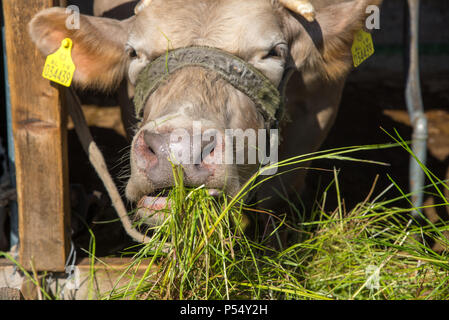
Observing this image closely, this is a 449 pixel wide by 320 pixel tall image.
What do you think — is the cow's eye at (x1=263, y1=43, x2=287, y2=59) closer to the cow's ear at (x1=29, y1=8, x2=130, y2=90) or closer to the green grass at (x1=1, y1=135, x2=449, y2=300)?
the green grass at (x1=1, y1=135, x2=449, y2=300)

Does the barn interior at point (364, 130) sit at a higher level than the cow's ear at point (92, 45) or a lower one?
lower

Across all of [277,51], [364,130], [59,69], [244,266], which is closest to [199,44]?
[277,51]

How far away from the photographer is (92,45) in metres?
2.64

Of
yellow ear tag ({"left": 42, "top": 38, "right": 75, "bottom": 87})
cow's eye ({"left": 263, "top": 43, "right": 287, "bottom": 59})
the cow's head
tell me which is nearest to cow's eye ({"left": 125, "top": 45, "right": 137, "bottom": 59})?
the cow's head

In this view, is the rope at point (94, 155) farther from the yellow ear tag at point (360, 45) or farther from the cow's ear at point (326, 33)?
the yellow ear tag at point (360, 45)

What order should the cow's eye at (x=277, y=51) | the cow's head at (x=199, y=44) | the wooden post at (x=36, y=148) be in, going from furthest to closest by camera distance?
the cow's eye at (x=277, y=51)
the wooden post at (x=36, y=148)
the cow's head at (x=199, y=44)

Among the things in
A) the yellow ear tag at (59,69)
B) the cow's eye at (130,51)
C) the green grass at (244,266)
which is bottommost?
the green grass at (244,266)

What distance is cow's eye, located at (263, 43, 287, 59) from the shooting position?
2367 millimetres

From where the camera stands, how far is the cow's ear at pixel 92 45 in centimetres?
239

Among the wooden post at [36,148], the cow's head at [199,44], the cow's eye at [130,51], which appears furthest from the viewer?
the cow's eye at [130,51]

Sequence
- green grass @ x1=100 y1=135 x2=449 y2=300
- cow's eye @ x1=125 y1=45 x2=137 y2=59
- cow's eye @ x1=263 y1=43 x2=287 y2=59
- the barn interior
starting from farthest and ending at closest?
the barn interior
cow's eye @ x1=125 y1=45 x2=137 y2=59
cow's eye @ x1=263 y1=43 x2=287 y2=59
green grass @ x1=100 y1=135 x2=449 y2=300

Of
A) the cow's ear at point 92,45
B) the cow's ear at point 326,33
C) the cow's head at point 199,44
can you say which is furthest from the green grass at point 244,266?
the cow's ear at point 92,45

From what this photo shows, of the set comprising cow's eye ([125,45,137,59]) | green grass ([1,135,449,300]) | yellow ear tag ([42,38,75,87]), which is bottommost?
green grass ([1,135,449,300])

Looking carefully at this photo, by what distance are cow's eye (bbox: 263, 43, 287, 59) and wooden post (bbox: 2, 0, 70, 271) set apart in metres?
0.95
